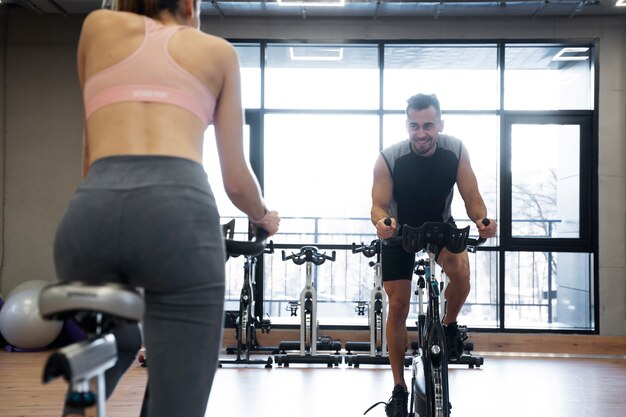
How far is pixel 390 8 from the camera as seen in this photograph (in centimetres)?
648

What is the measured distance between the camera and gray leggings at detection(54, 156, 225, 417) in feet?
3.80

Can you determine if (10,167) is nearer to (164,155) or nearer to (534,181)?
(534,181)

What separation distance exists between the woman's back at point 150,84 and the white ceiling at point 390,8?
5083mm

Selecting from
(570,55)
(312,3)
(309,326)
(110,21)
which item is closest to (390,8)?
(312,3)

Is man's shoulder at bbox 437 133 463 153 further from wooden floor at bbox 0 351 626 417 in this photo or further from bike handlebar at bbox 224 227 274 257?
bike handlebar at bbox 224 227 274 257

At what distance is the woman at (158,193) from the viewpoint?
116cm

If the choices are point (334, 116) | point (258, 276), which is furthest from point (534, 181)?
point (258, 276)

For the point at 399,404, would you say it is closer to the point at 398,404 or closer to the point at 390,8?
the point at 398,404

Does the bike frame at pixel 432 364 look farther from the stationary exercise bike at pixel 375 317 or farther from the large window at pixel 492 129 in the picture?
the large window at pixel 492 129

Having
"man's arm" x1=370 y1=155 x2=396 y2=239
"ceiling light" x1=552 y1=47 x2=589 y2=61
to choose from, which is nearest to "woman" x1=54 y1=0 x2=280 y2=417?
"man's arm" x1=370 y1=155 x2=396 y2=239

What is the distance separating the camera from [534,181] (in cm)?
677

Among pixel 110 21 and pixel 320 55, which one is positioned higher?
pixel 320 55

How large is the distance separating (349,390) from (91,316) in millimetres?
3748

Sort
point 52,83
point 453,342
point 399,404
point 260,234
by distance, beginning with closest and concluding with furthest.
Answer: point 260,234
point 453,342
point 399,404
point 52,83
